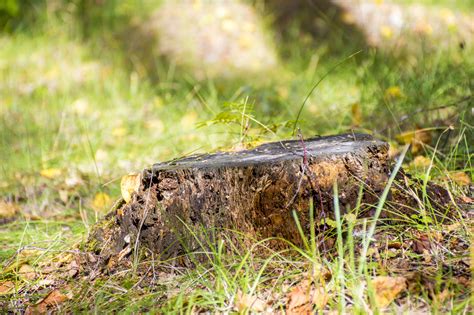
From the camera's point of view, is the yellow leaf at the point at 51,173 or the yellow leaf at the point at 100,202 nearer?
the yellow leaf at the point at 100,202

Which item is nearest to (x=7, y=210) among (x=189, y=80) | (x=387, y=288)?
(x=387, y=288)

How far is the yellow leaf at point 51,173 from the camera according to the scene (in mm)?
3379

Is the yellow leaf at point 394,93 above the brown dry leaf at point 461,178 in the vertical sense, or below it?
above

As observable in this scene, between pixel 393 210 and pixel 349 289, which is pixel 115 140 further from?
pixel 349 289

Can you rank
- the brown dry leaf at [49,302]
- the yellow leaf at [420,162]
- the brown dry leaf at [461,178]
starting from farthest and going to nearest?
the yellow leaf at [420,162], the brown dry leaf at [461,178], the brown dry leaf at [49,302]

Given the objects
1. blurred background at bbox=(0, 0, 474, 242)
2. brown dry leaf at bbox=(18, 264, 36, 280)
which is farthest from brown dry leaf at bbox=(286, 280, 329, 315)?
brown dry leaf at bbox=(18, 264, 36, 280)

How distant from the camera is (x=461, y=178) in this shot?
243 cm

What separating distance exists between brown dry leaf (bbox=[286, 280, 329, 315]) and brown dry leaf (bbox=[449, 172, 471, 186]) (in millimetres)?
923

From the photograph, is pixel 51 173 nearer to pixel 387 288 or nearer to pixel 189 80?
pixel 189 80

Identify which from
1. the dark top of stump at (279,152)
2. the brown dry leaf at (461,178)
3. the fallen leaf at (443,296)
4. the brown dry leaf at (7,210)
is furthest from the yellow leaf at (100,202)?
the fallen leaf at (443,296)

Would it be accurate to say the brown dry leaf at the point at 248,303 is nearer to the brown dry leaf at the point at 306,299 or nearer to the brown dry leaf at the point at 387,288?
the brown dry leaf at the point at 306,299

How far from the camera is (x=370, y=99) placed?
3500 millimetres

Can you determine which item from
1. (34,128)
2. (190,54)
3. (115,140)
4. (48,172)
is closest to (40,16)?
(190,54)

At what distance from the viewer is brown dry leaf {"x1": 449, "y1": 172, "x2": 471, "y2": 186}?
239cm
